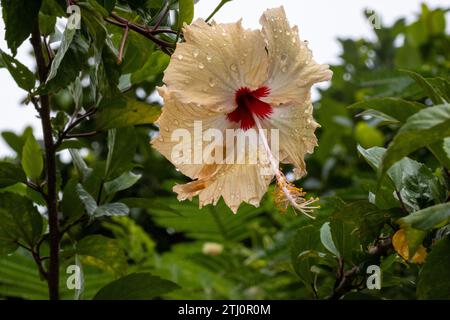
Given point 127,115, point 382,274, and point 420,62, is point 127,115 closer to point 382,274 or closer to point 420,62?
point 382,274

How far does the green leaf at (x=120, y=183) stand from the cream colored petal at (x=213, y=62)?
0.49 metres

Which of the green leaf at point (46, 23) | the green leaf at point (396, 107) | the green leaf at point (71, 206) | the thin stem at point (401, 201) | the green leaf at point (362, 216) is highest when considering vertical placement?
the green leaf at point (46, 23)

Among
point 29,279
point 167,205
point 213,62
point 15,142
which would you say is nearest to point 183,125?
point 213,62

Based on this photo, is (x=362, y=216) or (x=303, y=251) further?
(x=303, y=251)

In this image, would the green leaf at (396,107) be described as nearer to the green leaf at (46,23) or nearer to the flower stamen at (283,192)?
the flower stamen at (283,192)

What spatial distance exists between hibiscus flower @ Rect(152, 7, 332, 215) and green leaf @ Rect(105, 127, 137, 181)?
0.37 meters

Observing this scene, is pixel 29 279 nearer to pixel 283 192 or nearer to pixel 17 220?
pixel 17 220

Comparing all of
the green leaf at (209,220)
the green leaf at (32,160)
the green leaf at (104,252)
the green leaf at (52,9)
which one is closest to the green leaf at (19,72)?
the green leaf at (52,9)

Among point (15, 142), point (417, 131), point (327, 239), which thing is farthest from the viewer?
point (15, 142)

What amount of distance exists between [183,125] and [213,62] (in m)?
0.12

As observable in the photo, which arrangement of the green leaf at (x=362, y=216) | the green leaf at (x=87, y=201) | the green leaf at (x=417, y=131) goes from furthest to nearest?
1. the green leaf at (x=87, y=201)
2. the green leaf at (x=362, y=216)
3. the green leaf at (x=417, y=131)

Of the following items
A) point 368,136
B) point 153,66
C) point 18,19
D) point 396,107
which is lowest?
point 396,107

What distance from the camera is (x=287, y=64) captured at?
3.88ft

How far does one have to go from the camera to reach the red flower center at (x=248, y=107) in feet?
3.96
